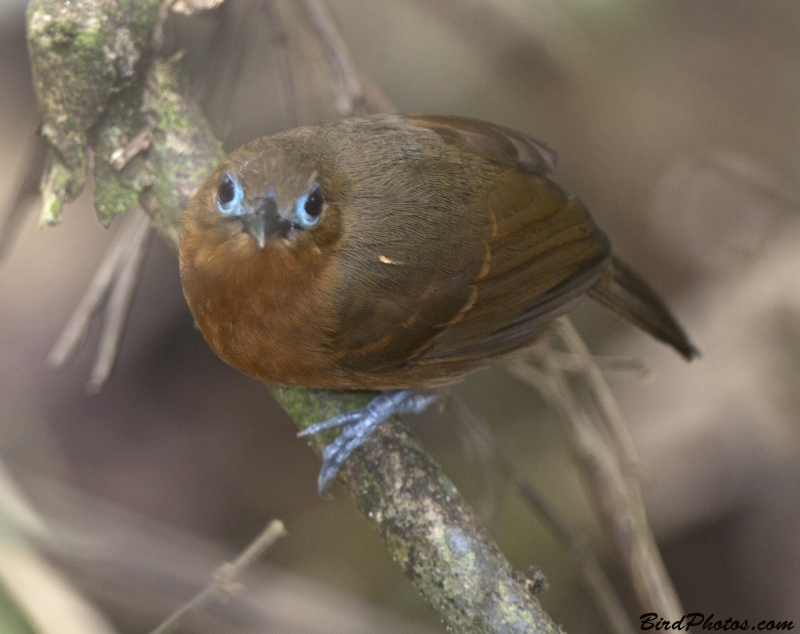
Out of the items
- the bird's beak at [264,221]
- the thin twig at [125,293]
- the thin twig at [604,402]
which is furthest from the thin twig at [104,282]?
the thin twig at [604,402]

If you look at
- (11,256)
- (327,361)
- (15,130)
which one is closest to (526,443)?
(327,361)

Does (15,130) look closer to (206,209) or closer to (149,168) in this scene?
(149,168)

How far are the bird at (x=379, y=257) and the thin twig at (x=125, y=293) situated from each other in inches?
16.0

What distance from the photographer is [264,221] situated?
215 cm

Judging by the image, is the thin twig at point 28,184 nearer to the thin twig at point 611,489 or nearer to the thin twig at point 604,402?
the thin twig at point 611,489

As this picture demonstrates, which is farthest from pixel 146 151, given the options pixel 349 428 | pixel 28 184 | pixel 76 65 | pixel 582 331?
pixel 582 331

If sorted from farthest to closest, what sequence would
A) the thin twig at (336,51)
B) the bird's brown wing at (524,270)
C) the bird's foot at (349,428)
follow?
the thin twig at (336,51) → the bird's brown wing at (524,270) → the bird's foot at (349,428)

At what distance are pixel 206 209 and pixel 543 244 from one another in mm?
1067

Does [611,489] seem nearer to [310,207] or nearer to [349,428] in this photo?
[349,428]

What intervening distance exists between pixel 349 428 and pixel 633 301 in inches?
47.5

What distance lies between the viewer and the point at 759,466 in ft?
12.7

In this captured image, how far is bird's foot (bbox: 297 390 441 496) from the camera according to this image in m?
2.37

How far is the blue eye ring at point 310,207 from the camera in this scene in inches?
87.4

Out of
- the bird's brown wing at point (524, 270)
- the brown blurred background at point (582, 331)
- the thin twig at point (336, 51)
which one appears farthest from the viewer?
the brown blurred background at point (582, 331)
